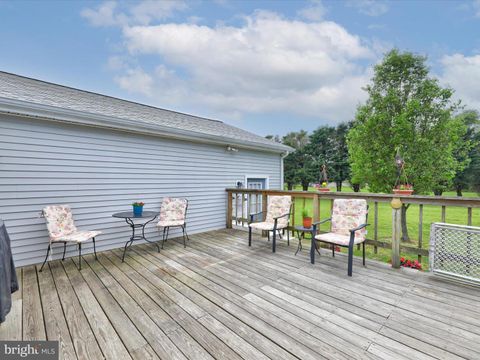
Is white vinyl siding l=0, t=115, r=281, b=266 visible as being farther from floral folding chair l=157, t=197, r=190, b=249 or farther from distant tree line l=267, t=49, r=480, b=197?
distant tree line l=267, t=49, r=480, b=197

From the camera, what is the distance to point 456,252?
2.65 metres

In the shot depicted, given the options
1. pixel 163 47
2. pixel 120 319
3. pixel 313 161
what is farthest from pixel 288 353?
pixel 313 161

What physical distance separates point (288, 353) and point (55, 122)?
14.9ft

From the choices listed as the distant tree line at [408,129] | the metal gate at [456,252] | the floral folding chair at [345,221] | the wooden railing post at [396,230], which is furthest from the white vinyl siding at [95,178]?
the distant tree line at [408,129]

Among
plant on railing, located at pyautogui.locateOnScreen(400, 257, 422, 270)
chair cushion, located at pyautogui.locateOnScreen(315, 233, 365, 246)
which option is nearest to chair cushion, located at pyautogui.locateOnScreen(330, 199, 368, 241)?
chair cushion, located at pyautogui.locateOnScreen(315, 233, 365, 246)

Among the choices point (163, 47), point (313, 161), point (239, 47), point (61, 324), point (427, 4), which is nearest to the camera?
point (61, 324)

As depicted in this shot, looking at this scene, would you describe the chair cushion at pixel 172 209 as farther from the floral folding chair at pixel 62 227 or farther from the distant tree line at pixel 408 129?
the distant tree line at pixel 408 129

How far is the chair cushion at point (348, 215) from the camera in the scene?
10.8ft

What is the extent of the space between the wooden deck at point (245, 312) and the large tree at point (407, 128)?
5.26 meters

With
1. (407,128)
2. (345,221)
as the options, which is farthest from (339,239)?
(407,128)

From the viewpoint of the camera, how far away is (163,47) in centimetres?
682

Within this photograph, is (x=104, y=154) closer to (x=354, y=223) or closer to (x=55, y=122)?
(x=55, y=122)

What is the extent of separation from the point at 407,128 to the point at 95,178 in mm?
8494

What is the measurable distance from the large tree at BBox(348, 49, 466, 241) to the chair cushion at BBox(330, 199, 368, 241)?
457 centimetres
